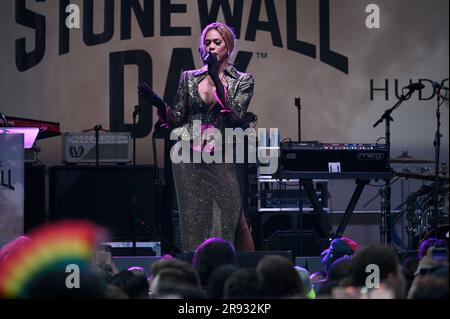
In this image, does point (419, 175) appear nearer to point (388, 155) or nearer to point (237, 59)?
point (388, 155)

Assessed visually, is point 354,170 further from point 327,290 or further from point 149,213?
point 327,290

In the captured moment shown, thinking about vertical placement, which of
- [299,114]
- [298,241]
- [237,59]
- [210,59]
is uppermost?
[237,59]

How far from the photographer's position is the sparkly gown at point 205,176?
6.18 meters

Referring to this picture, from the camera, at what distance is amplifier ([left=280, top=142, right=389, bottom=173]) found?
25.0ft

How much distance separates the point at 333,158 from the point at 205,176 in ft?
5.74

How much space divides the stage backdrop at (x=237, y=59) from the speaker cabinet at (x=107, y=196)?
1169 mm

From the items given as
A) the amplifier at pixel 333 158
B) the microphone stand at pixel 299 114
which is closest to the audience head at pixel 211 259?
the amplifier at pixel 333 158

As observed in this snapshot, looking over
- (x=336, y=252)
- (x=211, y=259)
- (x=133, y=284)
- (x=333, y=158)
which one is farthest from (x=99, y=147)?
(x=133, y=284)

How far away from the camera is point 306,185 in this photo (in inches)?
315

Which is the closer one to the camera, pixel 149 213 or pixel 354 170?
pixel 354 170

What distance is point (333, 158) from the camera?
7668mm

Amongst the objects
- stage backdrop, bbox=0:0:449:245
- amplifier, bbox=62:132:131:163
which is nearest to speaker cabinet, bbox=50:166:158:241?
amplifier, bbox=62:132:131:163
